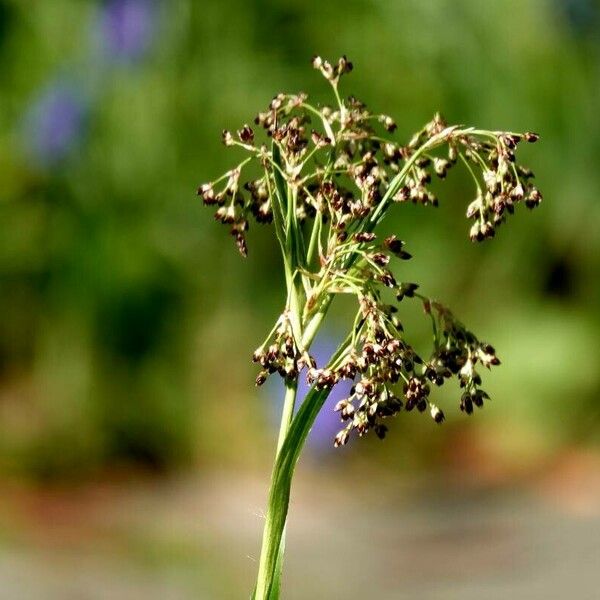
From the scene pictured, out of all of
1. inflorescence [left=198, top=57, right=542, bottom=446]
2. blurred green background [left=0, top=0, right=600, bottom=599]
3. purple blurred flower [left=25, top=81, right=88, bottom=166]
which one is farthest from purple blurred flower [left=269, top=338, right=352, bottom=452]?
inflorescence [left=198, top=57, right=542, bottom=446]

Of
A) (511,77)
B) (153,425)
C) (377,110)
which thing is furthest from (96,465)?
(511,77)

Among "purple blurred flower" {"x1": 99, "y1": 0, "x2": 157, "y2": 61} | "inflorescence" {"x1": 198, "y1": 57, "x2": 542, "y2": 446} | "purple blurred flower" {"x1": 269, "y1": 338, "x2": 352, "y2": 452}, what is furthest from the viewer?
"purple blurred flower" {"x1": 99, "y1": 0, "x2": 157, "y2": 61}

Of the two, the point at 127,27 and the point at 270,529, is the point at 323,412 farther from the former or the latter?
the point at 270,529

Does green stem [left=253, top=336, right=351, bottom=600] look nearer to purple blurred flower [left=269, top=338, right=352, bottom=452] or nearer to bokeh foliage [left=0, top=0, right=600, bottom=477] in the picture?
purple blurred flower [left=269, top=338, right=352, bottom=452]

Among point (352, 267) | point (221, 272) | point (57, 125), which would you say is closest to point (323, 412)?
point (221, 272)

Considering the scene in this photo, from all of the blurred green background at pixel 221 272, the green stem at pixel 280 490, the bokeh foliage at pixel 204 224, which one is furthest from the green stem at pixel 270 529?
the bokeh foliage at pixel 204 224

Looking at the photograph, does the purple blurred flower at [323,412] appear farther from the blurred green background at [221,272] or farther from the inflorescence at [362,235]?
the inflorescence at [362,235]
